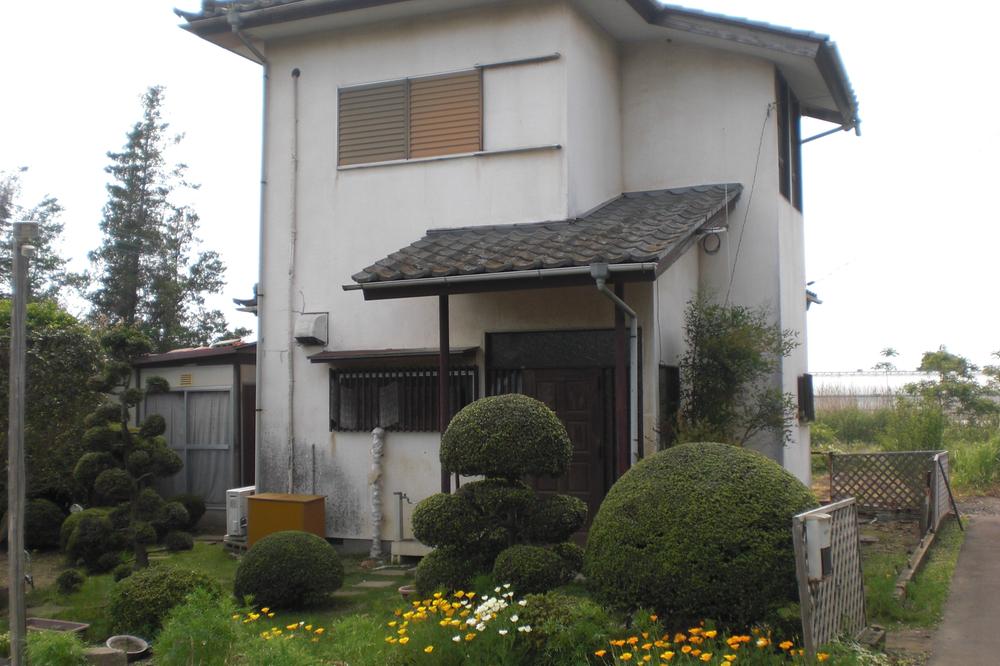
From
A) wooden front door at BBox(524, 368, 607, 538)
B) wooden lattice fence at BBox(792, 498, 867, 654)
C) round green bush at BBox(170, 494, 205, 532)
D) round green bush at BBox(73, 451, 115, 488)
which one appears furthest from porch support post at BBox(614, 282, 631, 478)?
round green bush at BBox(170, 494, 205, 532)

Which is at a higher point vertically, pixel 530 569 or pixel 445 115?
pixel 445 115

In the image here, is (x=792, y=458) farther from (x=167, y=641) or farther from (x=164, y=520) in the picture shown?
(x=167, y=641)

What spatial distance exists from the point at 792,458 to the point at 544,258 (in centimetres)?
540

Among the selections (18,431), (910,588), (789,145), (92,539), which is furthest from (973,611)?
(92,539)

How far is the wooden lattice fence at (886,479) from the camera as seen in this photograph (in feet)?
42.4

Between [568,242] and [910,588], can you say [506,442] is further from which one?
[910,588]

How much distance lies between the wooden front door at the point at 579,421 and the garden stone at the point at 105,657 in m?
4.92

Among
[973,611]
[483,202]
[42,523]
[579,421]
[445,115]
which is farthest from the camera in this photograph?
[42,523]

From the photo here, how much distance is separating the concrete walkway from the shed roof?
12.3 ft

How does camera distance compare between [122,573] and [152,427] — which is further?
[152,427]

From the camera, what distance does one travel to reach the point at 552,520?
714cm

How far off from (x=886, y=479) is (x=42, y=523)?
11.5 m

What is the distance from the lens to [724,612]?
19.5 feet

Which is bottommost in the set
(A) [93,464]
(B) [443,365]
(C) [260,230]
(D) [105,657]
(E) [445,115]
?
(D) [105,657]
